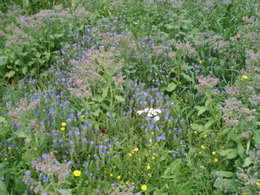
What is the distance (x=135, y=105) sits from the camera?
12.6ft

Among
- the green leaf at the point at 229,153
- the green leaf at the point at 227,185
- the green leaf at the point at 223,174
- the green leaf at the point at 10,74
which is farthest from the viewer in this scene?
the green leaf at the point at 10,74

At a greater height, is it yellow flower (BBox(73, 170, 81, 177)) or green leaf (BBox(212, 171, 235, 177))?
yellow flower (BBox(73, 170, 81, 177))

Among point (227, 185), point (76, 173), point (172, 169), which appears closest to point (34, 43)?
point (76, 173)

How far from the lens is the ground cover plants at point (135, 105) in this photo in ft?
9.86

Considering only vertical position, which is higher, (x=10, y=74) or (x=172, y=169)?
(x=10, y=74)

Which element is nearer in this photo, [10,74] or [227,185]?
[227,185]

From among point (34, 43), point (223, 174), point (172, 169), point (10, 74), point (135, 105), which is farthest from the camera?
point (34, 43)

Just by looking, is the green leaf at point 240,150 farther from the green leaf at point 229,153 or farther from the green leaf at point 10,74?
the green leaf at point 10,74

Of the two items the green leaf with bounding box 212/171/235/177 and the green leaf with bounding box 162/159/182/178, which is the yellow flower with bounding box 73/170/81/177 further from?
the green leaf with bounding box 212/171/235/177

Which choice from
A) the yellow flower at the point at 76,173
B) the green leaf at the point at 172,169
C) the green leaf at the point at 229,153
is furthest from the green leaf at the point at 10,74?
the green leaf at the point at 229,153

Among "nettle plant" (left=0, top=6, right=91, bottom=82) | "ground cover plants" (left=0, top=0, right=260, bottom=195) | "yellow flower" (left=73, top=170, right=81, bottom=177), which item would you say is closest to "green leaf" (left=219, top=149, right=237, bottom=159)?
"ground cover plants" (left=0, top=0, right=260, bottom=195)

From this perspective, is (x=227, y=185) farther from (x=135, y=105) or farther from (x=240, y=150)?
(x=135, y=105)

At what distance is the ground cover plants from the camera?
3006mm

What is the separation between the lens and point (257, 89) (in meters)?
3.68
